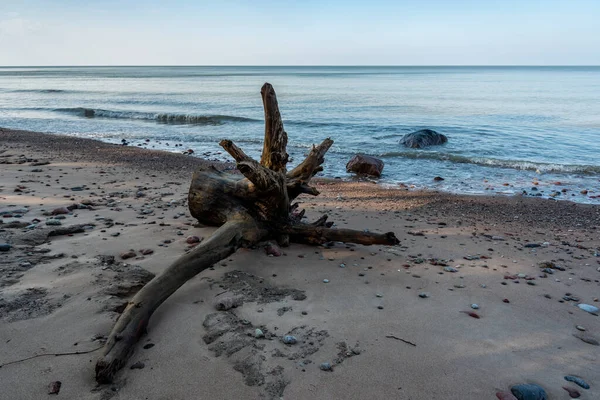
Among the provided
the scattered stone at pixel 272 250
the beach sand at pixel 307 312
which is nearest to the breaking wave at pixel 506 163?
the beach sand at pixel 307 312

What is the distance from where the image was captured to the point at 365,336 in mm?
3176

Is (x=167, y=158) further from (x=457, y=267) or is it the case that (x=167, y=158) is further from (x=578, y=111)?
(x=578, y=111)

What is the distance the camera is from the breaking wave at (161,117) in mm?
23609

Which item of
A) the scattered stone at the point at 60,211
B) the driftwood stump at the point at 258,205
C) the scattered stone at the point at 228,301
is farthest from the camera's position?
the scattered stone at the point at 60,211

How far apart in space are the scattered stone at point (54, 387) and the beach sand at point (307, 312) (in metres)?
0.03

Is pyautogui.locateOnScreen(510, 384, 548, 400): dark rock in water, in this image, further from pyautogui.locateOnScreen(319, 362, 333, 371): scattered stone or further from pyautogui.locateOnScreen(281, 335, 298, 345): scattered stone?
pyautogui.locateOnScreen(281, 335, 298, 345): scattered stone

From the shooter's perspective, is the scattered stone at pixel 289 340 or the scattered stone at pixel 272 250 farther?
the scattered stone at pixel 272 250

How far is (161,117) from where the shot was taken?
24.6 meters

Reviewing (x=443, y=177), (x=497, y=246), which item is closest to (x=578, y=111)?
(x=443, y=177)

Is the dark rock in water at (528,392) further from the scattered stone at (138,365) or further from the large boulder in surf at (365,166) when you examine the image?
the large boulder in surf at (365,166)

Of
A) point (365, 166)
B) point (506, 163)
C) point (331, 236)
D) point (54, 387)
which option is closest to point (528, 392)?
point (331, 236)

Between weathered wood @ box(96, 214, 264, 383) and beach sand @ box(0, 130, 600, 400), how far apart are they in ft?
0.35

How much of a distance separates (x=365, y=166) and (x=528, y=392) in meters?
9.13

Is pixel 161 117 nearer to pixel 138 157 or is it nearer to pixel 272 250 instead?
pixel 138 157
